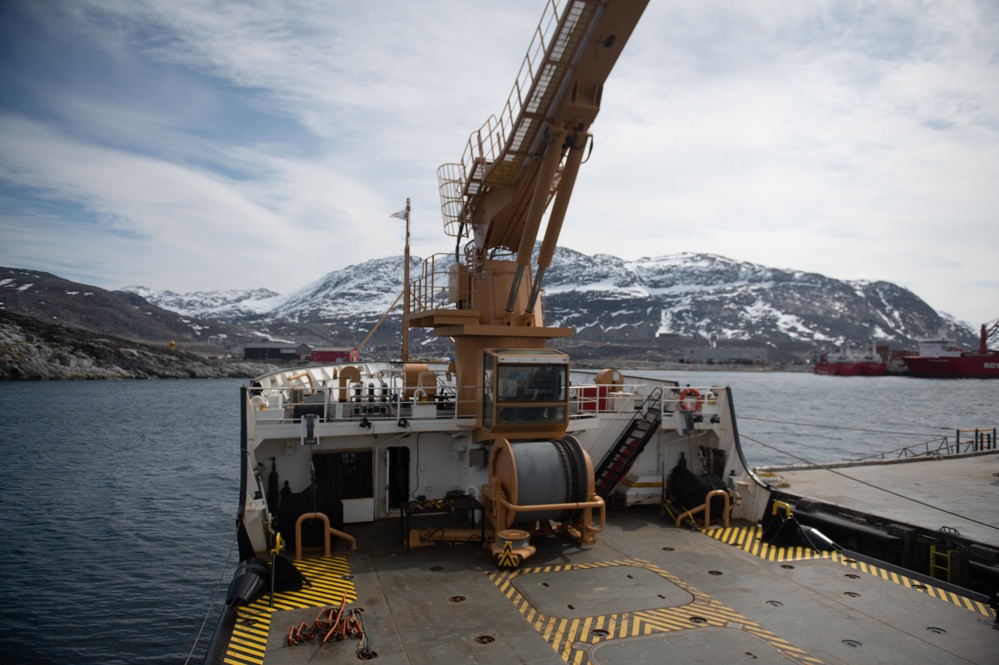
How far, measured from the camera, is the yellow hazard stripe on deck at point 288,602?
7.98m

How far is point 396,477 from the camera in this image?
45.1ft

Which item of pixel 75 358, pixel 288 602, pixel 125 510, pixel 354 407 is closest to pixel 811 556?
pixel 288 602

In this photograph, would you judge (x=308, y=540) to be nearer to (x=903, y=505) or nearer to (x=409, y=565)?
(x=409, y=565)

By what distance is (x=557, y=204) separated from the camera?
1286 cm

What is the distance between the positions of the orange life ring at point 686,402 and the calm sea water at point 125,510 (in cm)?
576

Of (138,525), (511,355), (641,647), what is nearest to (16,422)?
(138,525)

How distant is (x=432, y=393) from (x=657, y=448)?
218 inches

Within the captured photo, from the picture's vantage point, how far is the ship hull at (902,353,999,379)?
13625cm

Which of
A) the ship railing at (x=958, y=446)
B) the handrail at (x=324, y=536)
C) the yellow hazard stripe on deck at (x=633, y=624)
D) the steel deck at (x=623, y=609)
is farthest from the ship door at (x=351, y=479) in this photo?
the ship railing at (x=958, y=446)

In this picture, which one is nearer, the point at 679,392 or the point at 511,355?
the point at 511,355

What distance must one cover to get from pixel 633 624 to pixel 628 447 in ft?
20.7

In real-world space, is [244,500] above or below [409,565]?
above

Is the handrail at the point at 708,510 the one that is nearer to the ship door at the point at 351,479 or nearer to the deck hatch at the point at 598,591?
the deck hatch at the point at 598,591

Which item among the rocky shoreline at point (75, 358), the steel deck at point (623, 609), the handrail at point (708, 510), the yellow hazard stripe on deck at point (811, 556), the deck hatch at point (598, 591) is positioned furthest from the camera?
the rocky shoreline at point (75, 358)
